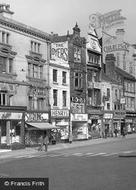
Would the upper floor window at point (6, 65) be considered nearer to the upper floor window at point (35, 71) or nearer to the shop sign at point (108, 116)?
the upper floor window at point (35, 71)

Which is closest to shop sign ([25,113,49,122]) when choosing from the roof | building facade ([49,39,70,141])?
building facade ([49,39,70,141])

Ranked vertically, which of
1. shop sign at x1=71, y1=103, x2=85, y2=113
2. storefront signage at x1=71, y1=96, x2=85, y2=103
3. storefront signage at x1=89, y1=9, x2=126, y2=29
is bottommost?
shop sign at x1=71, y1=103, x2=85, y2=113

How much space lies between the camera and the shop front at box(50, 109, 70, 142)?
55.6m

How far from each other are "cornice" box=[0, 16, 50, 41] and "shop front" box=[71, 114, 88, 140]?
13.7m

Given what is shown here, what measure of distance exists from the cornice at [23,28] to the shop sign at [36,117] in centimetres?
1040

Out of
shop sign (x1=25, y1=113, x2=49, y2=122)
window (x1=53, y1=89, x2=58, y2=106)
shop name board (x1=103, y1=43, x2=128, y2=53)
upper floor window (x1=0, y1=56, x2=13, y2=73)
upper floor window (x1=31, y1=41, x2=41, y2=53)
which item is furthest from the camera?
shop name board (x1=103, y1=43, x2=128, y2=53)

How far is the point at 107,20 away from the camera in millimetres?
90938

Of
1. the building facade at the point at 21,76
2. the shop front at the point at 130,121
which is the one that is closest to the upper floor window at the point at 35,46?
the building facade at the point at 21,76

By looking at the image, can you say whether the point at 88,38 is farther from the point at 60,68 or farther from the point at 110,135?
the point at 110,135

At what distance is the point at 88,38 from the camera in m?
67.2

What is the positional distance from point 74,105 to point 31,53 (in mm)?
13488

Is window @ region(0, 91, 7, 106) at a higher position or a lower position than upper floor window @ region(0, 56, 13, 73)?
lower

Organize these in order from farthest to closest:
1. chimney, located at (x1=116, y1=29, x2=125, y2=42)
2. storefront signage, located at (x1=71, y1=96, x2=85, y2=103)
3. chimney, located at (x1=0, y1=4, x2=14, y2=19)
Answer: chimney, located at (x1=116, y1=29, x2=125, y2=42) → storefront signage, located at (x1=71, y1=96, x2=85, y2=103) → chimney, located at (x1=0, y1=4, x2=14, y2=19)

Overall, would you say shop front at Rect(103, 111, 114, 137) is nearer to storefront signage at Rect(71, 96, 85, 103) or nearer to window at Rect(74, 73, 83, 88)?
storefront signage at Rect(71, 96, 85, 103)
